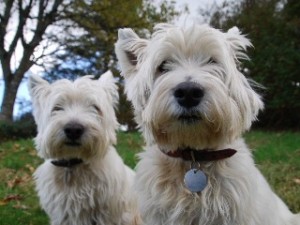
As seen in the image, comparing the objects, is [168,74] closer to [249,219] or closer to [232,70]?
[232,70]

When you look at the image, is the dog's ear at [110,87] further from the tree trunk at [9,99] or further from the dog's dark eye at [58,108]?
the tree trunk at [9,99]

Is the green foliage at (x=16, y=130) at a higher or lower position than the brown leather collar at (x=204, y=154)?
lower

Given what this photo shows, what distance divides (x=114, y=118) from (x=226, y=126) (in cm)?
246

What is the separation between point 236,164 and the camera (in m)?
3.94

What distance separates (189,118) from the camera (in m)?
3.54

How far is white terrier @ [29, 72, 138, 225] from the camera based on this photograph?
5.37m

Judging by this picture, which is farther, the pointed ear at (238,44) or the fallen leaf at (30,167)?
the fallen leaf at (30,167)

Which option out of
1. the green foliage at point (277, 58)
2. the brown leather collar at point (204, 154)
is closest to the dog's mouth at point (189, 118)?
the brown leather collar at point (204, 154)

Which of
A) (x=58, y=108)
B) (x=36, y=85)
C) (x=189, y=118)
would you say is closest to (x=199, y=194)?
(x=189, y=118)

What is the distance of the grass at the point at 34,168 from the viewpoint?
21.9ft

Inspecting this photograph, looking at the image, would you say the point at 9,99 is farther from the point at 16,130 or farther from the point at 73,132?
the point at 73,132

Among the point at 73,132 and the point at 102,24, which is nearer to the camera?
the point at 73,132

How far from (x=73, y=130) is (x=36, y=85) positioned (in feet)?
2.86

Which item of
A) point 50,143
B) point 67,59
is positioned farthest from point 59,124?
point 67,59
